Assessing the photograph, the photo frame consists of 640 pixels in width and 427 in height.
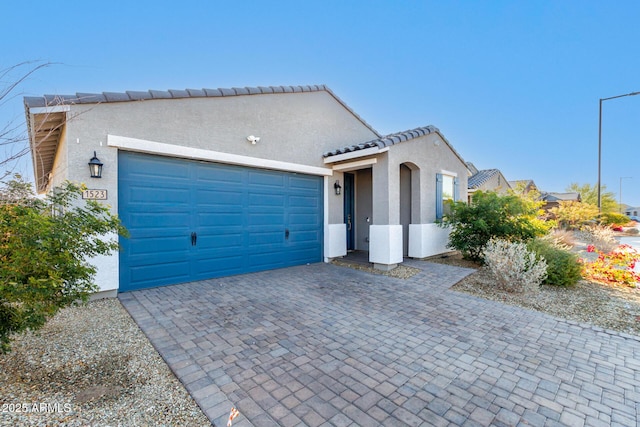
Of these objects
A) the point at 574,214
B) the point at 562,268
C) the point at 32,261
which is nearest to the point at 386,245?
the point at 562,268

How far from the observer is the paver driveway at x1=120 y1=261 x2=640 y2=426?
2637mm

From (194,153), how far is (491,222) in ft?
29.9

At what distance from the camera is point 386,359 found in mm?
3568

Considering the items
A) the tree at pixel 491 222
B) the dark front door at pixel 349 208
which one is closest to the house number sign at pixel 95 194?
the dark front door at pixel 349 208

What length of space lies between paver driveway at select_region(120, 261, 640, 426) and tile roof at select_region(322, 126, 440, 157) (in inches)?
175

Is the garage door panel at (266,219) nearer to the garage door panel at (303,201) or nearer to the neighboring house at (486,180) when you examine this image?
the garage door panel at (303,201)

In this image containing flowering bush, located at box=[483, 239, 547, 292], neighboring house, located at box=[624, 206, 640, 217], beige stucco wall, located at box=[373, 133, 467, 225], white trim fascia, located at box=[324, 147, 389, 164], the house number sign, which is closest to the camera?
the house number sign

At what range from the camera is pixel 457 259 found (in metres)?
10.4

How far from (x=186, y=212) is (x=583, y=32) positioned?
59.2ft

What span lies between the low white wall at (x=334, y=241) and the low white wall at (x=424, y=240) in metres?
2.43

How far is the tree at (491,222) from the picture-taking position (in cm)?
876

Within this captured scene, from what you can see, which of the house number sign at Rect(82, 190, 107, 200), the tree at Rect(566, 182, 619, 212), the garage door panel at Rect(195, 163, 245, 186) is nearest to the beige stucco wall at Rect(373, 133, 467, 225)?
the garage door panel at Rect(195, 163, 245, 186)

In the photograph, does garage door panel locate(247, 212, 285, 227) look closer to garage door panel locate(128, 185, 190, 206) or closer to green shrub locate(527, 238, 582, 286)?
garage door panel locate(128, 185, 190, 206)

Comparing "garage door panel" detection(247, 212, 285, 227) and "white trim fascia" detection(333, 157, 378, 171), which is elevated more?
"white trim fascia" detection(333, 157, 378, 171)
